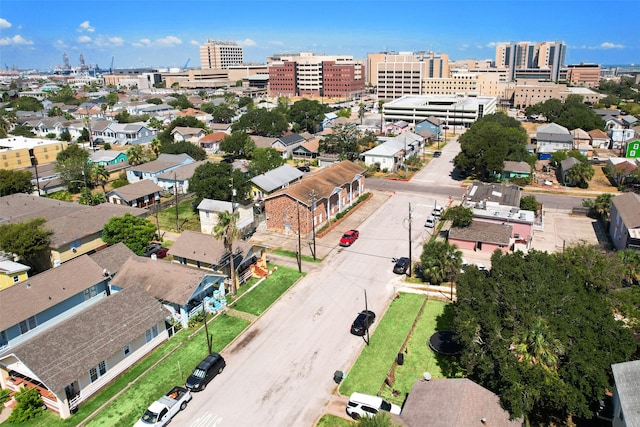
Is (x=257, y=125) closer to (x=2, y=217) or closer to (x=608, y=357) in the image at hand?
(x=2, y=217)

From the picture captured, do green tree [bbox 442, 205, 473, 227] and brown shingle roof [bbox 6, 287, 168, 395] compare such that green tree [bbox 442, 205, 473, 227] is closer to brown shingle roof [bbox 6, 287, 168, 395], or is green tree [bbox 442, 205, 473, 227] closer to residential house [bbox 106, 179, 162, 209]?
brown shingle roof [bbox 6, 287, 168, 395]

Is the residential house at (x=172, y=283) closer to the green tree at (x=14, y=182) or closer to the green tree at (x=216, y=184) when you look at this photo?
the green tree at (x=216, y=184)

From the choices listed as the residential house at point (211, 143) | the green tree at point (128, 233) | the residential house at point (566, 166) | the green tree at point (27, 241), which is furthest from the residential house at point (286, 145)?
the green tree at point (27, 241)

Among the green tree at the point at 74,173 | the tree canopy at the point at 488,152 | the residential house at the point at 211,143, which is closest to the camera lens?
the green tree at the point at 74,173

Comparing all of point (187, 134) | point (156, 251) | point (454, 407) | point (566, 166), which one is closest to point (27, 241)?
point (156, 251)

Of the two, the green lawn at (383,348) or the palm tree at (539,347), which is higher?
the palm tree at (539,347)

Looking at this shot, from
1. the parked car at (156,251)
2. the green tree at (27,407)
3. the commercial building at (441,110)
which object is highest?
the commercial building at (441,110)

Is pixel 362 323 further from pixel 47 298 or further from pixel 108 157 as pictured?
pixel 108 157

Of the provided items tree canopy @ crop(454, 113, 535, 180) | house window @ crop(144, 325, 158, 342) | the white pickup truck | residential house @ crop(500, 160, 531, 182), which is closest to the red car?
house window @ crop(144, 325, 158, 342)
